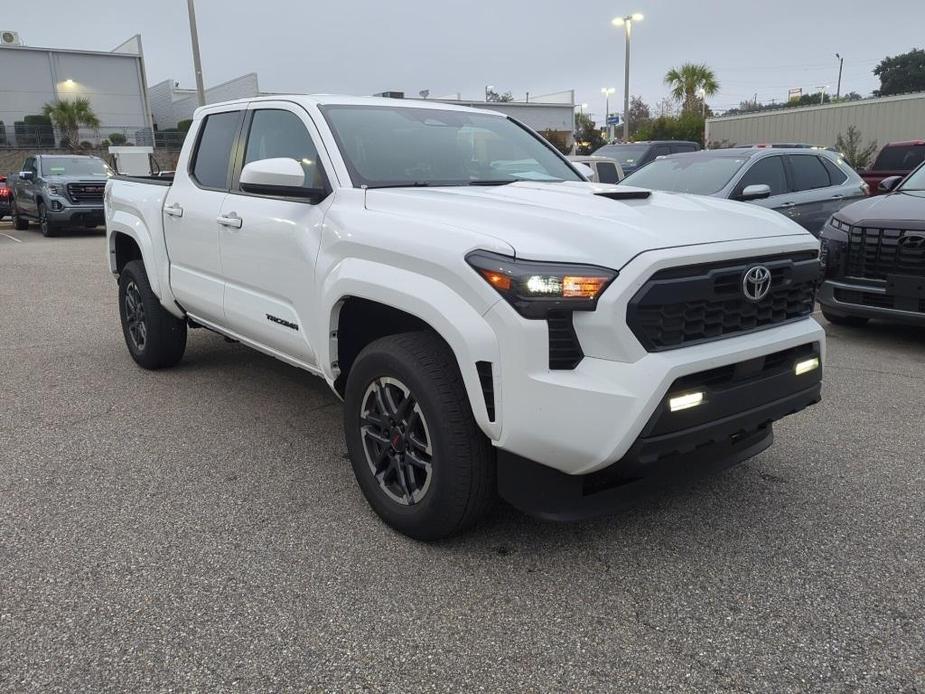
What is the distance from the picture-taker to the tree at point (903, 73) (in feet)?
264

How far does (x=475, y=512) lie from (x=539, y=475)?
0.35 metres

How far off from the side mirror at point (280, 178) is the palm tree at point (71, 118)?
127 ft

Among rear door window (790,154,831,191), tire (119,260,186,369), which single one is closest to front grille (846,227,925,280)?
rear door window (790,154,831,191)

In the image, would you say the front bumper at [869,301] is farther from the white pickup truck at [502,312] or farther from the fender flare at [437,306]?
A: the fender flare at [437,306]

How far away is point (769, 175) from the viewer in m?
8.28

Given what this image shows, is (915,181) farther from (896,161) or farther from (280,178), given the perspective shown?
(896,161)

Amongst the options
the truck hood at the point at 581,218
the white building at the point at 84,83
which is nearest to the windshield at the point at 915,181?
the truck hood at the point at 581,218

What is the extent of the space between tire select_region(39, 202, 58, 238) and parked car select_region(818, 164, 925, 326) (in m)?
16.3

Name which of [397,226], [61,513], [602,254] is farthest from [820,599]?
[61,513]

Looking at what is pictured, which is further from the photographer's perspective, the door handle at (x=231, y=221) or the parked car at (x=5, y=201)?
the parked car at (x=5, y=201)

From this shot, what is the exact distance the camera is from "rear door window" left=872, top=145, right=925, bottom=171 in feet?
46.7

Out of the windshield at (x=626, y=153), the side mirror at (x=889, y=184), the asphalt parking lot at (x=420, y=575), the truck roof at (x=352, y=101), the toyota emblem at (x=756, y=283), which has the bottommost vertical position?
the asphalt parking lot at (x=420, y=575)

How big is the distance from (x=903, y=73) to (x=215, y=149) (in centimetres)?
9628

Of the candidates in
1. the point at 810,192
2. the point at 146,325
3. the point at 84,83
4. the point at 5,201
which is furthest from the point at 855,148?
the point at 84,83
